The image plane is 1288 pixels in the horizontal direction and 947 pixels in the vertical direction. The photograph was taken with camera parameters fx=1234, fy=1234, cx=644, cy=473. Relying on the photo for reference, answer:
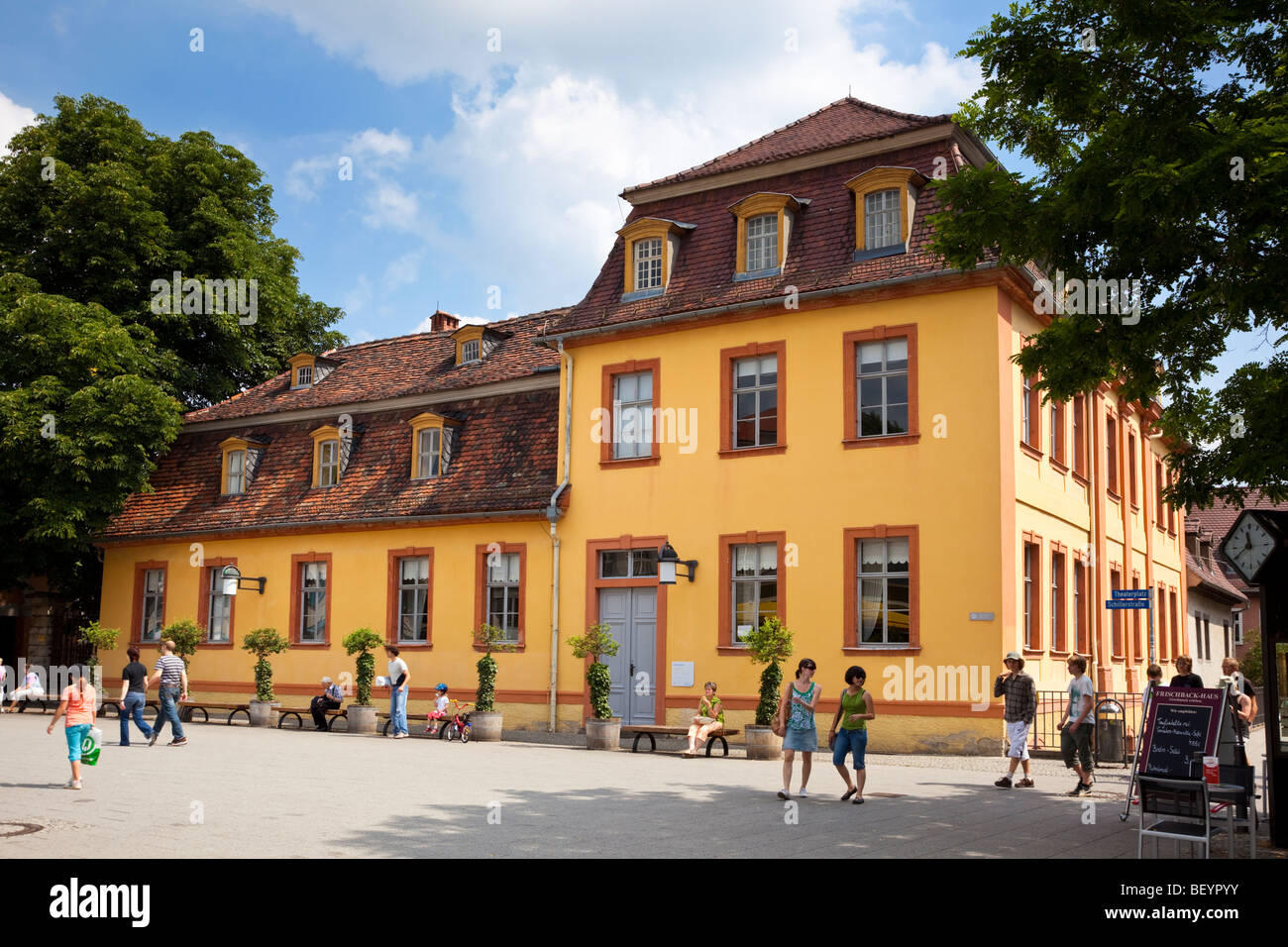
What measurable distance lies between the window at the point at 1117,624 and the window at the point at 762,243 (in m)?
11.4

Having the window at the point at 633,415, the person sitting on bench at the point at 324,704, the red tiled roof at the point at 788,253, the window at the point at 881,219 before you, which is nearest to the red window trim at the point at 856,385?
the red tiled roof at the point at 788,253

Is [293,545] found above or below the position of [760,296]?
below

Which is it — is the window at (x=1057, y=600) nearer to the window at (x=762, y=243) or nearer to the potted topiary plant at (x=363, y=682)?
the window at (x=762, y=243)

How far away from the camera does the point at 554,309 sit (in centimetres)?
3092

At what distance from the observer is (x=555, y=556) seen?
25188 millimetres

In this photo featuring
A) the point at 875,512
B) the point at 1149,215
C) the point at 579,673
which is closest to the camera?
the point at 1149,215

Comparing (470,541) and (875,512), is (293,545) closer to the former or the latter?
(470,541)

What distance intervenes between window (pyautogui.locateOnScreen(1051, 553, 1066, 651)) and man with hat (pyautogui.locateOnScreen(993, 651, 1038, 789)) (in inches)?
311

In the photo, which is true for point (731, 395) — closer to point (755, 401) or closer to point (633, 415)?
point (755, 401)

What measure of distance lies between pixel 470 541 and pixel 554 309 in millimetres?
7188

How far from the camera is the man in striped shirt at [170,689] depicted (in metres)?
20.2

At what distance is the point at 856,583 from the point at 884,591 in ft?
1.70
